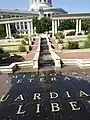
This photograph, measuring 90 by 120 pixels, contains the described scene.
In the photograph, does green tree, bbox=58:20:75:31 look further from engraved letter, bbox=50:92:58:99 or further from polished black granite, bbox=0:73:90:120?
engraved letter, bbox=50:92:58:99

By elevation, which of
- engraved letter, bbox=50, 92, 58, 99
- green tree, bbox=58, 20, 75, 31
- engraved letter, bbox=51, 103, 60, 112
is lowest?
engraved letter, bbox=51, 103, 60, 112

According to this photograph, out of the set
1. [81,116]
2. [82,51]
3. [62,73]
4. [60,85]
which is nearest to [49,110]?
[81,116]

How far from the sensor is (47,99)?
9.97 metres

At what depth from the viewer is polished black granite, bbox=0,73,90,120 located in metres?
8.24

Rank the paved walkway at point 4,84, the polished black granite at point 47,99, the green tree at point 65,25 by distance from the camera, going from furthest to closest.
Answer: the green tree at point 65,25 < the paved walkway at point 4,84 < the polished black granite at point 47,99

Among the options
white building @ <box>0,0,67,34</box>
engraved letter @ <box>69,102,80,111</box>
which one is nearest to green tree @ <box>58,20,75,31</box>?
white building @ <box>0,0,67,34</box>

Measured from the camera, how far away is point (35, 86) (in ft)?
40.4

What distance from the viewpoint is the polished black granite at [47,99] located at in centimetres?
824

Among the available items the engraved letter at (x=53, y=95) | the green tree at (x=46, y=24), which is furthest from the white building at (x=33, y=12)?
the engraved letter at (x=53, y=95)

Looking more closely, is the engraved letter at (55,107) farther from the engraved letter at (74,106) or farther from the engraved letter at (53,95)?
the engraved letter at (53,95)

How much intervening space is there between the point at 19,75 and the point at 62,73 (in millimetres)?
3340

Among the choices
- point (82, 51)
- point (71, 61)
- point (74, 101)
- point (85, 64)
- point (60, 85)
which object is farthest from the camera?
point (82, 51)

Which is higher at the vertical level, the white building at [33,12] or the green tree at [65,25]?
the white building at [33,12]

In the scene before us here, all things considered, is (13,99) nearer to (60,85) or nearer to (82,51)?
(60,85)
